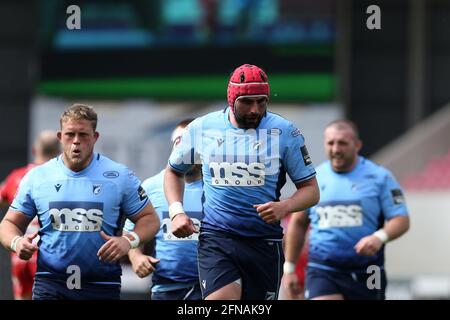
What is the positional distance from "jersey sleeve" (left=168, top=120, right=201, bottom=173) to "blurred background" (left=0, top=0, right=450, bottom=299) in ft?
53.2

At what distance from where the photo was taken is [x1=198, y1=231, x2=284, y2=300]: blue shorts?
7.95 metres

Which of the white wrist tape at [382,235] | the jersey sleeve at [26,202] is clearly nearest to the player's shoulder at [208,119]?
the jersey sleeve at [26,202]

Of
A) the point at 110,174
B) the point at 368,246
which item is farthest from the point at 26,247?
the point at 368,246

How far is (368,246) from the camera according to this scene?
10.1 m

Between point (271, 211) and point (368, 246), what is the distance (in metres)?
2.63

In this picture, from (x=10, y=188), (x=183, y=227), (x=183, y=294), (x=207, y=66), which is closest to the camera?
(x=183, y=227)

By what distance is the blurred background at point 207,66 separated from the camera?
2491cm

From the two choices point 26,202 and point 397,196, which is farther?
point 397,196

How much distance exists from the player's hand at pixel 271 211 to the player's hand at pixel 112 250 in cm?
94

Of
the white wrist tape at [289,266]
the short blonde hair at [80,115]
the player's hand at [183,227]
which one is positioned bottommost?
the white wrist tape at [289,266]

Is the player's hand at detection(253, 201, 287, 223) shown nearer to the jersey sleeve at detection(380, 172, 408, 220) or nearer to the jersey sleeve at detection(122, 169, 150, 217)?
the jersey sleeve at detection(122, 169, 150, 217)

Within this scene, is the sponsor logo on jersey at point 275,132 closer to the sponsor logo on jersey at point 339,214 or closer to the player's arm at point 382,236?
the player's arm at point 382,236

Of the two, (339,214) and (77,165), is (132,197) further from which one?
→ (339,214)
